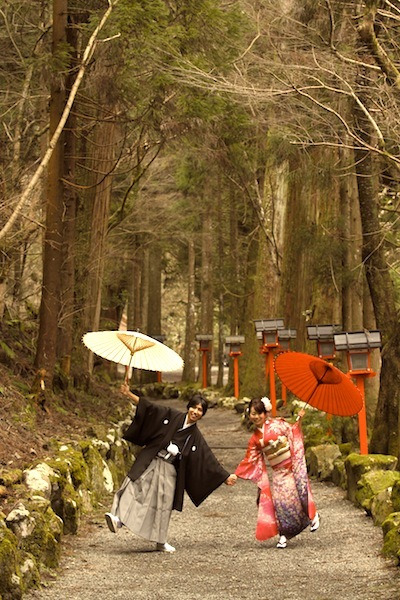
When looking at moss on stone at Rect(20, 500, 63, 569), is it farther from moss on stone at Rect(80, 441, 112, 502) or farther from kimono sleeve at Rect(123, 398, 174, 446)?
moss on stone at Rect(80, 441, 112, 502)

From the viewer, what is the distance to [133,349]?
26.0 feet

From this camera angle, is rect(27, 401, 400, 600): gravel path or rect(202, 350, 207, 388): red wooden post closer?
rect(27, 401, 400, 600): gravel path

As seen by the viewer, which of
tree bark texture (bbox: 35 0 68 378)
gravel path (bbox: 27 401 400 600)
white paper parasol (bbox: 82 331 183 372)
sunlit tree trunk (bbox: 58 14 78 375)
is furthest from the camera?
sunlit tree trunk (bbox: 58 14 78 375)

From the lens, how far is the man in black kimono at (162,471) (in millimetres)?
8195

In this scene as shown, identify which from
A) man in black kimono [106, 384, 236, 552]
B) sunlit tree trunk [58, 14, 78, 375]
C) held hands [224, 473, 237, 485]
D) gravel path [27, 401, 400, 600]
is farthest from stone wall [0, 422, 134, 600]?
sunlit tree trunk [58, 14, 78, 375]

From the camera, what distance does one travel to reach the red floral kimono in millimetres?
8586

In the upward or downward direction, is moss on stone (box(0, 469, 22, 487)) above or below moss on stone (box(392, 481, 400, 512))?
above

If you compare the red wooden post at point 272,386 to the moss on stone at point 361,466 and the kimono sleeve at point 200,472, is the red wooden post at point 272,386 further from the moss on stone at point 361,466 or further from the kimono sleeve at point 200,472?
the kimono sleeve at point 200,472

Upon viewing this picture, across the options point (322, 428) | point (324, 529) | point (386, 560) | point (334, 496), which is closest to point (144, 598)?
point (386, 560)

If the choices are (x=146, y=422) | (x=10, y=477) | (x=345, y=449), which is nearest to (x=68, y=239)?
(x=345, y=449)

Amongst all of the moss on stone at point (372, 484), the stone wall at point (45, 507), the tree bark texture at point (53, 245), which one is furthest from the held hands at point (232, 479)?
the tree bark texture at point (53, 245)

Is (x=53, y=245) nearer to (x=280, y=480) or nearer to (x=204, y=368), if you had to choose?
(x=280, y=480)

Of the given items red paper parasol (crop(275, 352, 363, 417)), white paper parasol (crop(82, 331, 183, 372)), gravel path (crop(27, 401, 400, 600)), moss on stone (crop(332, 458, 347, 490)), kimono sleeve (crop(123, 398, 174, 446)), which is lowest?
gravel path (crop(27, 401, 400, 600))

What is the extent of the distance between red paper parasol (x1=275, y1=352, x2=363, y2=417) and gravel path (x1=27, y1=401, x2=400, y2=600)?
3.98 feet
